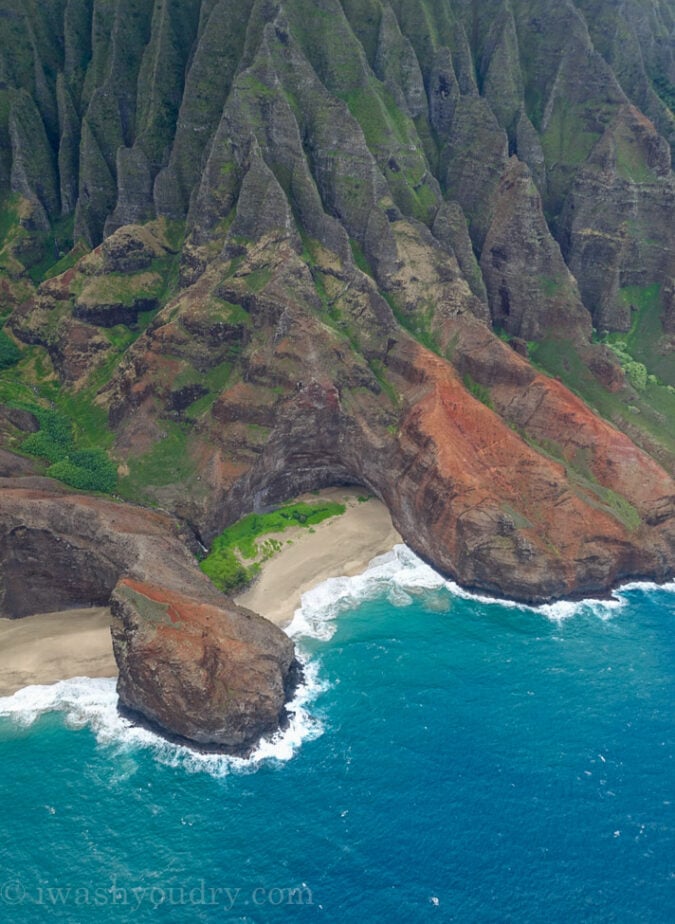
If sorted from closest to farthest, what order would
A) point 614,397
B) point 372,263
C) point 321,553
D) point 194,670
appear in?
point 194,670 < point 321,553 < point 614,397 < point 372,263

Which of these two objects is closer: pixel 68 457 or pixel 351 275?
pixel 68 457

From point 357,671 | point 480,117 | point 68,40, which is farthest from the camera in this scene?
point 68,40

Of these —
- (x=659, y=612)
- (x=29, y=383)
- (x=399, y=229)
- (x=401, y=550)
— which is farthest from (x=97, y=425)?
(x=659, y=612)

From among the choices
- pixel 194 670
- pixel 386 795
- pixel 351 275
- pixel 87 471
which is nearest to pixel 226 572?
pixel 194 670

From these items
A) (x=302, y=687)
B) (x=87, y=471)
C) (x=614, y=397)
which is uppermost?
(x=87, y=471)

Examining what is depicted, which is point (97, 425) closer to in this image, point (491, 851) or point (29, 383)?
point (29, 383)

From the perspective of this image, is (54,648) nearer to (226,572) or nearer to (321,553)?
(226,572)
